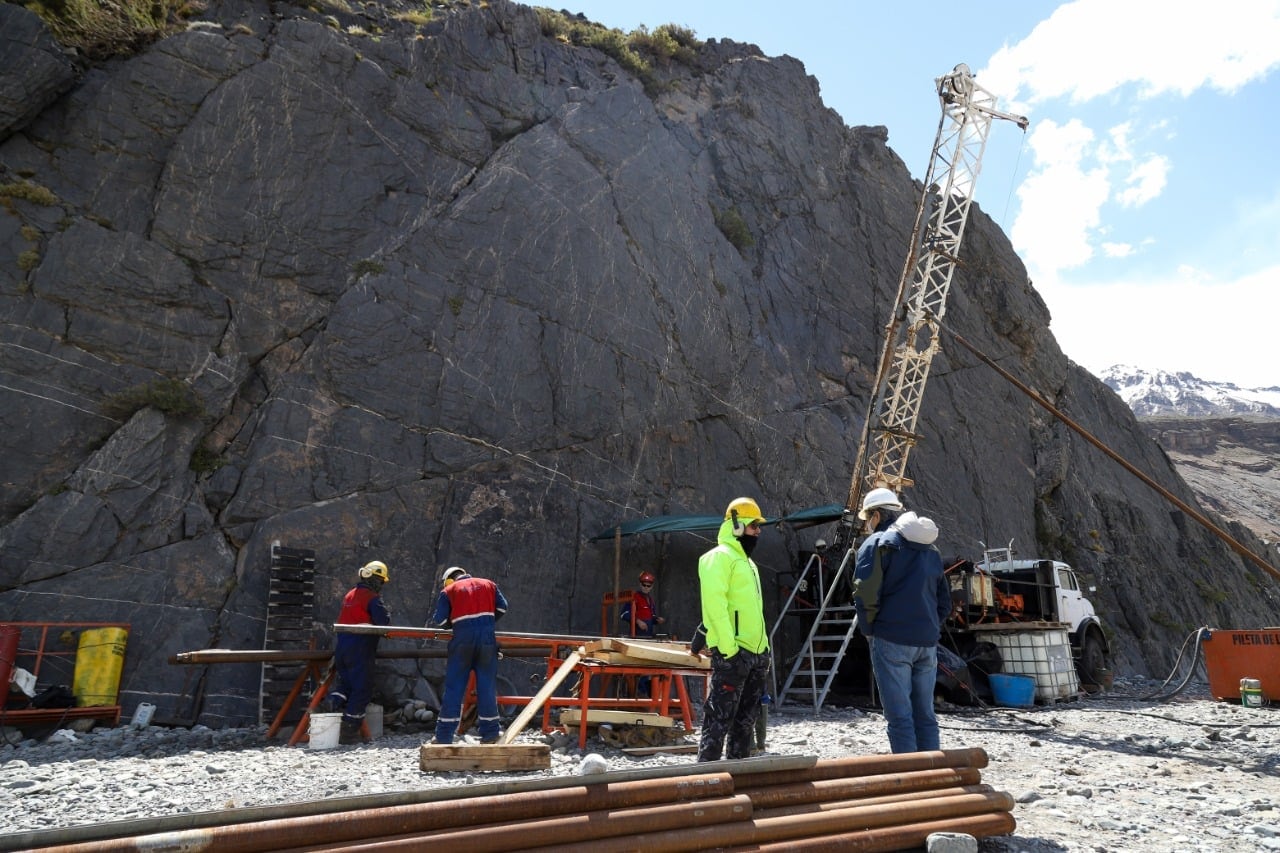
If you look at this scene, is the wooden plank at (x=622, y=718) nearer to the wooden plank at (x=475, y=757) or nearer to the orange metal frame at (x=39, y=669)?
the wooden plank at (x=475, y=757)

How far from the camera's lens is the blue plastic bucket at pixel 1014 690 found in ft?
47.5

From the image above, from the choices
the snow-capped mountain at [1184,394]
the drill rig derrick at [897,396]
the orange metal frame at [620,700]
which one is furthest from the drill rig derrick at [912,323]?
the snow-capped mountain at [1184,394]

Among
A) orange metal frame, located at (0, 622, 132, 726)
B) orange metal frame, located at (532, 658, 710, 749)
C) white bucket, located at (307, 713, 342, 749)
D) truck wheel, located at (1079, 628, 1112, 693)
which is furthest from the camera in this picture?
truck wheel, located at (1079, 628, 1112, 693)

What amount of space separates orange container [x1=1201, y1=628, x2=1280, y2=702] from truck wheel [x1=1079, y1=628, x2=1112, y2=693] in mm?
3484

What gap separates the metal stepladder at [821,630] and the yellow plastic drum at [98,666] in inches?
373

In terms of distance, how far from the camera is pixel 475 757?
727cm

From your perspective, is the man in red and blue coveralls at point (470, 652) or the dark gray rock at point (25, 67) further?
the dark gray rock at point (25, 67)

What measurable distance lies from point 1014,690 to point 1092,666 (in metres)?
4.34

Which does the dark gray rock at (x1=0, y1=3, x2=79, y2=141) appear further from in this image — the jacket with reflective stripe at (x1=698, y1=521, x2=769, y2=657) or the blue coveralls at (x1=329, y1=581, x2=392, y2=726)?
the jacket with reflective stripe at (x1=698, y1=521, x2=769, y2=657)

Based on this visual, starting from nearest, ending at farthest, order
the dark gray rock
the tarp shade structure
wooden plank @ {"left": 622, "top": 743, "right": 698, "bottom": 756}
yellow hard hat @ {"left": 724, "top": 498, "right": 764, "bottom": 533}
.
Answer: yellow hard hat @ {"left": 724, "top": 498, "right": 764, "bottom": 533} → wooden plank @ {"left": 622, "top": 743, "right": 698, "bottom": 756} → the dark gray rock → the tarp shade structure

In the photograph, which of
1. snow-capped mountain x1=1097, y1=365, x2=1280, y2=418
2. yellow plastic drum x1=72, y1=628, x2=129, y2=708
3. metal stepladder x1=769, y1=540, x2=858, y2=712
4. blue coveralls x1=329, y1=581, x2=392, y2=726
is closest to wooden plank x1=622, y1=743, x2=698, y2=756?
blue coveralls x1=329, y1=581, x2=392, y2=726

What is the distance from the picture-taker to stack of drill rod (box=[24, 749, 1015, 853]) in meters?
3.56

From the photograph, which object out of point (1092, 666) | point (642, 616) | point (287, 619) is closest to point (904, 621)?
point (642, 616)

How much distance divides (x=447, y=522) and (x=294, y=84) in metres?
9.13
